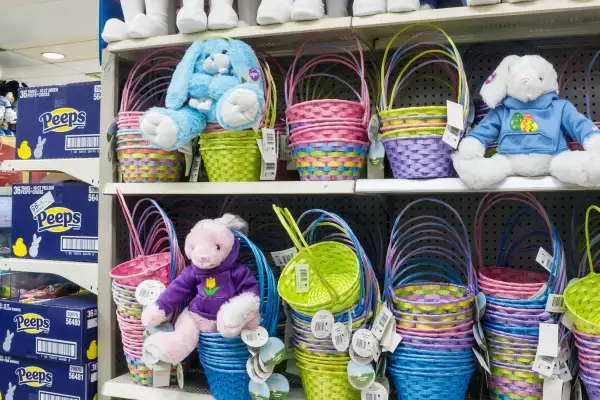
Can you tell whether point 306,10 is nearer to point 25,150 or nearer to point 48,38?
point 25,150

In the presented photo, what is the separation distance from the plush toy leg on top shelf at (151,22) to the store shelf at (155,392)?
3.50 ft

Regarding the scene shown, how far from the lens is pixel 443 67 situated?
1.72 m

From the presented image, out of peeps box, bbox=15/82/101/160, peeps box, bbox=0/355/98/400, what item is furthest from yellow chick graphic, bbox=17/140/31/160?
peeps box, bbox=0/355/98/400

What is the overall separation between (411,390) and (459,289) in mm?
313

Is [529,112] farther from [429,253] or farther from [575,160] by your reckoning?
[429,253]

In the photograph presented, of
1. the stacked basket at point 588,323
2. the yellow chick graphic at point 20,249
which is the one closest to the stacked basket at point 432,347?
the stacked basket at point 588,323

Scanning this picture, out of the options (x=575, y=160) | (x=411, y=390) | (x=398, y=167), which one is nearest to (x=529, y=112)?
(x=575, y=160)

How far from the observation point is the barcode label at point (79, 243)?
184cm

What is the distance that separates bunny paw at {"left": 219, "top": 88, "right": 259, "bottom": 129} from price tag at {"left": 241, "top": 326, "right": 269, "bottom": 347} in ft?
1.78

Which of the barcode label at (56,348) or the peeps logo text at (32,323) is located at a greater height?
the peeps logo text at (32,323)

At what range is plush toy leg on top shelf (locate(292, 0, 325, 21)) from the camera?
145 cm

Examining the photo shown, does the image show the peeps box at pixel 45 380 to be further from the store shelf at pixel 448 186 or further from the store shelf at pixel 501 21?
the store shelf at pixel 501 21

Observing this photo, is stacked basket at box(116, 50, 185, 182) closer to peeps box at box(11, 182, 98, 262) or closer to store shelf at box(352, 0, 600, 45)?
peeps box at box(11, 182, 98, 262)

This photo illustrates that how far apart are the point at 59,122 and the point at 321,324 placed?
1.23 metres
